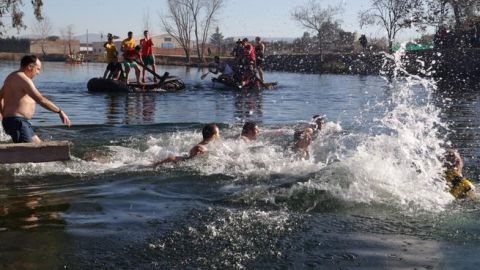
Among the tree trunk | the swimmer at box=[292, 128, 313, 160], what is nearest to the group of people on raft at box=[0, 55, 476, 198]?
the swimmer at box=[292, 128, 313, 160]

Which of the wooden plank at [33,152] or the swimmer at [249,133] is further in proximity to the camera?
the swimmer at [249,133]

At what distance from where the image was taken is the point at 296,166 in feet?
29.6

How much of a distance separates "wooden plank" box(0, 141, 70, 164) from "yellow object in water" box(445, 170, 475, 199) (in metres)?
4.70

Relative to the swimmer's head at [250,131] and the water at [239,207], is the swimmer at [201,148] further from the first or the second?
the swimmer's head at [250,131]

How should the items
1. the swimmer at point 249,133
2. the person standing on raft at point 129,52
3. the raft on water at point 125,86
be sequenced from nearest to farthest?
the swimmer at point 249,133, the raft on water at point 125,86, the person standing on raft at point 129,52

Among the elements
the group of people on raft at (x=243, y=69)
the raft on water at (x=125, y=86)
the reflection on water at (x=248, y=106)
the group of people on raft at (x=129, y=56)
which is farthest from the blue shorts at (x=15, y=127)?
the group of people on raft at (x=243, y=69)

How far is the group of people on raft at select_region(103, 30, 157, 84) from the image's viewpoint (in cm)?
2288

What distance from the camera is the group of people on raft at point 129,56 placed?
22.9 metres

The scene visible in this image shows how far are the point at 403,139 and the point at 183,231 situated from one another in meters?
4.18

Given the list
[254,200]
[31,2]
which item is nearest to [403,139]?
[254,200]

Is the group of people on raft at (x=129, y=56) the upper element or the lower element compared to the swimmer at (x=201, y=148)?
upper

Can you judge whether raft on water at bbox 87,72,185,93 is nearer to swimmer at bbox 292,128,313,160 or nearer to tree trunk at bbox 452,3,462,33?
swimmer at bbox 292,128,313,160

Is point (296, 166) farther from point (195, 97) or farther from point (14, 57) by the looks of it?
point (14, 57)

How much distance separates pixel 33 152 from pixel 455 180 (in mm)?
5111
